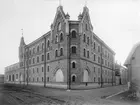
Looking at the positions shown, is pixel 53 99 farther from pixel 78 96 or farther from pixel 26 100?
pixel 78 96

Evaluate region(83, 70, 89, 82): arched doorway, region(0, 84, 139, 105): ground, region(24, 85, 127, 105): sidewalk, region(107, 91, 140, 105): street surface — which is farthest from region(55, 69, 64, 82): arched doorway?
region(107, 91, 140, 105): street surface

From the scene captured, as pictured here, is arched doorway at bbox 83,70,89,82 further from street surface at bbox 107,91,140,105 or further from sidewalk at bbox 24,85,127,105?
street surface at bbox 107,91,140,105

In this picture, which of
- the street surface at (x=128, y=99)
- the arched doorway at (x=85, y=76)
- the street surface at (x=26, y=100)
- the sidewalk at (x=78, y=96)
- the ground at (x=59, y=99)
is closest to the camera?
the street surface at (x=128, y=99)

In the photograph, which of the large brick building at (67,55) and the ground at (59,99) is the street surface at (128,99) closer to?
the ground at (59,99)

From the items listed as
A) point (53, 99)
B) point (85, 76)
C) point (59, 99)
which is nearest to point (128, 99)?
point (59, 99)

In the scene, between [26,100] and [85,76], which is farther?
[85,76]

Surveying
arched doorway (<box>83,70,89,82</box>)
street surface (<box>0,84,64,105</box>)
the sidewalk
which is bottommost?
the sidewalk

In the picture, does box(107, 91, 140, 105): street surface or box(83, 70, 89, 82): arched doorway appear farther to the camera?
box(83, 70, 89, 82): arched doorway

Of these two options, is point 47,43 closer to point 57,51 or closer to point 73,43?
point 57,51

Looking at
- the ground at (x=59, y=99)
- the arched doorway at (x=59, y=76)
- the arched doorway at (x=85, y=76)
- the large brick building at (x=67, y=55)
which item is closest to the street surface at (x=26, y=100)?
the ground at (x=59, y=99)

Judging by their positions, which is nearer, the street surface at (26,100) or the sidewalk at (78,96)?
the street surface at (26,100)

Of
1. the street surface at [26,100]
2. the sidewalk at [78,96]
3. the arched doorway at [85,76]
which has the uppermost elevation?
the arched doorway at [85,76]

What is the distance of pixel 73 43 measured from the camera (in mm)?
25000

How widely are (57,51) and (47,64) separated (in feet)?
16.9
